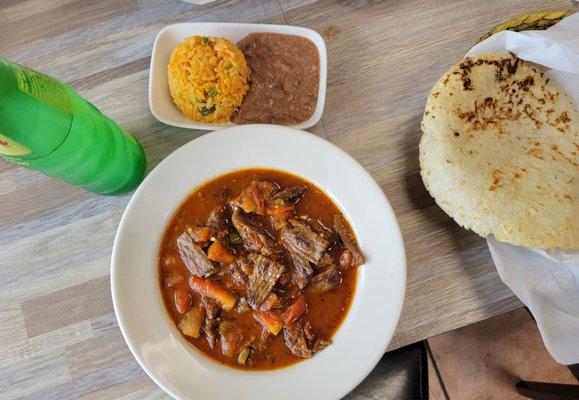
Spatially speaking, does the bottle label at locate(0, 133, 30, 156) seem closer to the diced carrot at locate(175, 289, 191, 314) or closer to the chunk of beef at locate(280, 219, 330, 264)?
the diced carrot at locate(175, 289, 191, 314)

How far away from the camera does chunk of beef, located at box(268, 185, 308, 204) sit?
69.0 inches

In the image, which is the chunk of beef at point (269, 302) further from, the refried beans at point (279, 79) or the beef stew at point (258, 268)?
the refried beans at point (279, 79)

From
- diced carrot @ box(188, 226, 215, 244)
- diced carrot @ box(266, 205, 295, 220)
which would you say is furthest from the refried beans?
diced carrot @ box(188, 226, 215, 244)

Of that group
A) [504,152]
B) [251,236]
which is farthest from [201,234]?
[504,152]

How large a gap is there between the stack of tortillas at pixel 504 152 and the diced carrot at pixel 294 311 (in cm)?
59

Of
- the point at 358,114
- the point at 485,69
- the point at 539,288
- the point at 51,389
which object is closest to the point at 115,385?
the point at 51,389

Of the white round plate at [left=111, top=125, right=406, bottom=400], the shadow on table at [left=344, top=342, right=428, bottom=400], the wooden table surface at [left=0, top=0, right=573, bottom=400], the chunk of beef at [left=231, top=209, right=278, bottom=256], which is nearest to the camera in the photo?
the white round plate at [left=111, top=125, right=406, bottom=400]

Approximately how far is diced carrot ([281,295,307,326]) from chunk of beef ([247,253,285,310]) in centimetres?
9

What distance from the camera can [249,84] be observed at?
198 cm

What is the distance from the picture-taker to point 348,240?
1.73 metres

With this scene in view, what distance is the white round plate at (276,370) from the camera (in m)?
1.63

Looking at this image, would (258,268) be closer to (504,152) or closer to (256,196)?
(256,196)

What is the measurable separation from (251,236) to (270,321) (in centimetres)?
30

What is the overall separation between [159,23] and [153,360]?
54.2 inches
